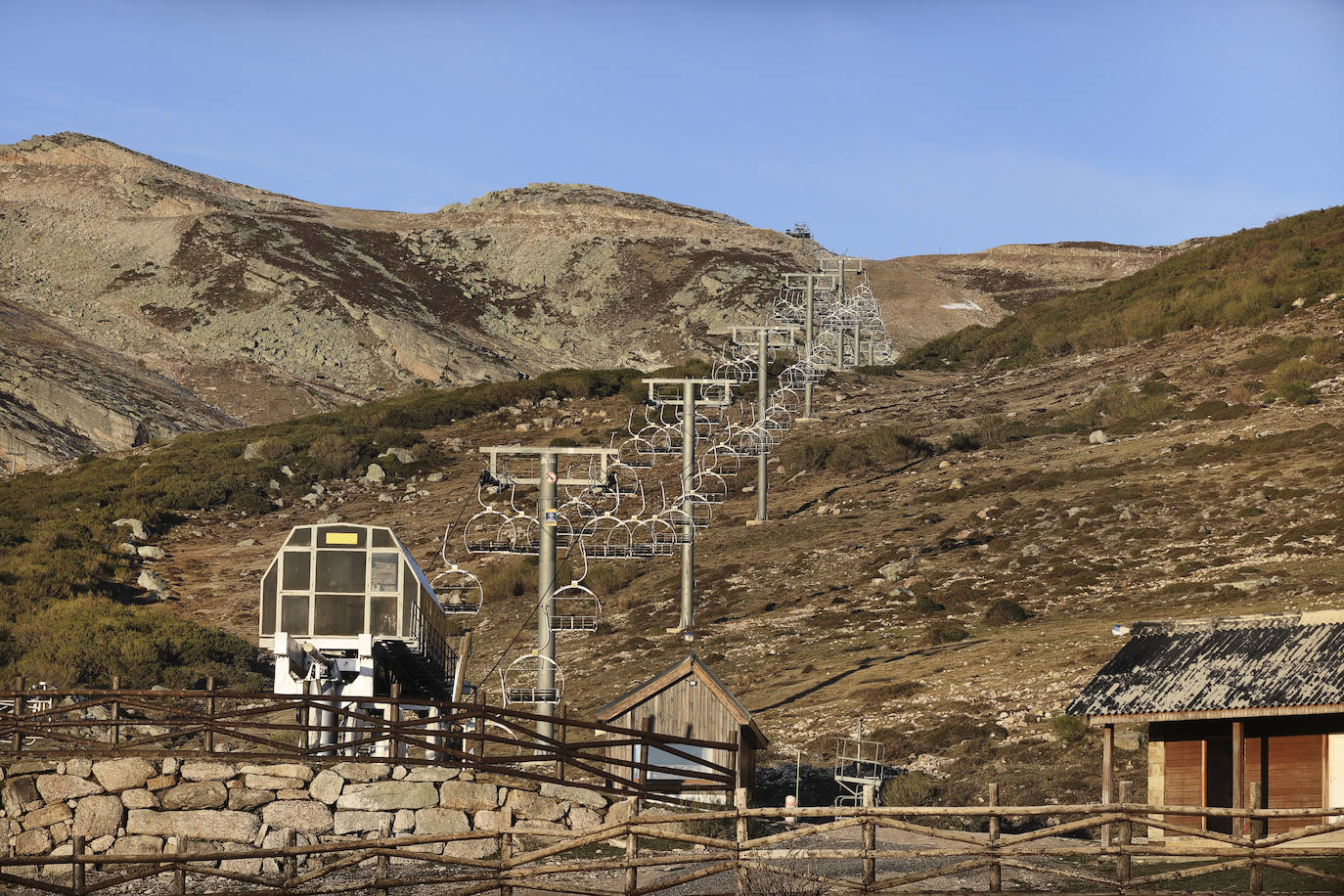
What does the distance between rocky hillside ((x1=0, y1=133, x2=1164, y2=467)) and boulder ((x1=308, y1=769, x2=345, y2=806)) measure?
192ft

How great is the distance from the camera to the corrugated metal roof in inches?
862

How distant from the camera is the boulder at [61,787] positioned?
21.5m

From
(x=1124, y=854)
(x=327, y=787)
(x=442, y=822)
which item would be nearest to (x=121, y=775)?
(x=327, y=787)

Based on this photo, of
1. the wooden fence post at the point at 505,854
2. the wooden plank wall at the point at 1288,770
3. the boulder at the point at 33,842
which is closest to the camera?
the wooden fence post at the point at 505,854

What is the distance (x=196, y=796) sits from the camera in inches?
851

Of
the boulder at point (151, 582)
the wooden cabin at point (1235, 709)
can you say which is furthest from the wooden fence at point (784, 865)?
the boulder at point (151, 582)

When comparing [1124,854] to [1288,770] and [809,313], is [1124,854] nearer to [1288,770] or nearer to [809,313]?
[1288,770]

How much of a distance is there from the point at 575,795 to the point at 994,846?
21.6 feet

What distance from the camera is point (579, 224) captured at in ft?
462

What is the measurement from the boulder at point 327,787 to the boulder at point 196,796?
1182mm

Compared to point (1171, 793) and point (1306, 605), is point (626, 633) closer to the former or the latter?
point (1306, 605)

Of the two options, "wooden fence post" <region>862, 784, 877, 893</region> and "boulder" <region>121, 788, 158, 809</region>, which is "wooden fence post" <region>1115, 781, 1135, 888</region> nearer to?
"wooden fence post" <region>862, 784, 877, 893</region>

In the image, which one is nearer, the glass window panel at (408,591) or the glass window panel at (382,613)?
the glass window panel at (382,613)

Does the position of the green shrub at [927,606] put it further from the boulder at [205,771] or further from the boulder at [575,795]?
the boulder at [205,771]
